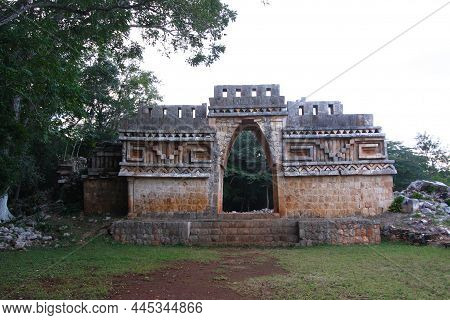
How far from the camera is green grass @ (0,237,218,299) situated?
19.5 ft

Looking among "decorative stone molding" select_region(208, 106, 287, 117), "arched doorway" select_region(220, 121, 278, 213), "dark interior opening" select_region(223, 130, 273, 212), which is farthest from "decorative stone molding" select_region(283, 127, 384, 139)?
"dark interior opening" select_region(223, 130, 273, 212)

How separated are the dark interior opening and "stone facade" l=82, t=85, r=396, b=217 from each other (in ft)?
28.4

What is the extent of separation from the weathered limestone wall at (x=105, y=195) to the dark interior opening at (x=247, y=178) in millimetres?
8887

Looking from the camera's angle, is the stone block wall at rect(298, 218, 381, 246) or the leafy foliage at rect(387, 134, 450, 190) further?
the leafy foliage at rect(387, 134, 450, 190)

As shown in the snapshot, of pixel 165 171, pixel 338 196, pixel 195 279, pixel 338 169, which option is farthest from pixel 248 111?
pixel 195 279

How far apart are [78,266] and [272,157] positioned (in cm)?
728

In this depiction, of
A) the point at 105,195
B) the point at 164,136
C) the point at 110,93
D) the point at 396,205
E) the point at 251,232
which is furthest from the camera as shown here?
the point at 110,93

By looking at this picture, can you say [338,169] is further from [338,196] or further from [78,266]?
[78,266]

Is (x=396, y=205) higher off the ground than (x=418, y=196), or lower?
lower

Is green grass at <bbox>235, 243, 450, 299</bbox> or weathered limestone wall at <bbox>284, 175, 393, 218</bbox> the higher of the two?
weathered limestone wall at <bbox>284, 175, 393, 218</bbox>

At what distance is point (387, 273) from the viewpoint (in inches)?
281

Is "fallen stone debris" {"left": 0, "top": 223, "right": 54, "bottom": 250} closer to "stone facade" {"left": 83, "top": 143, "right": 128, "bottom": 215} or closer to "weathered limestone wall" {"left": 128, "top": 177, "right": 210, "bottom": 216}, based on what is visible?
"stone facade" {"left": 83, "top": 143, "right": 128, "bottom": 215}

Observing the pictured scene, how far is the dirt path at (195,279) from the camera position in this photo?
588cm

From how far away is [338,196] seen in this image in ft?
43.0
